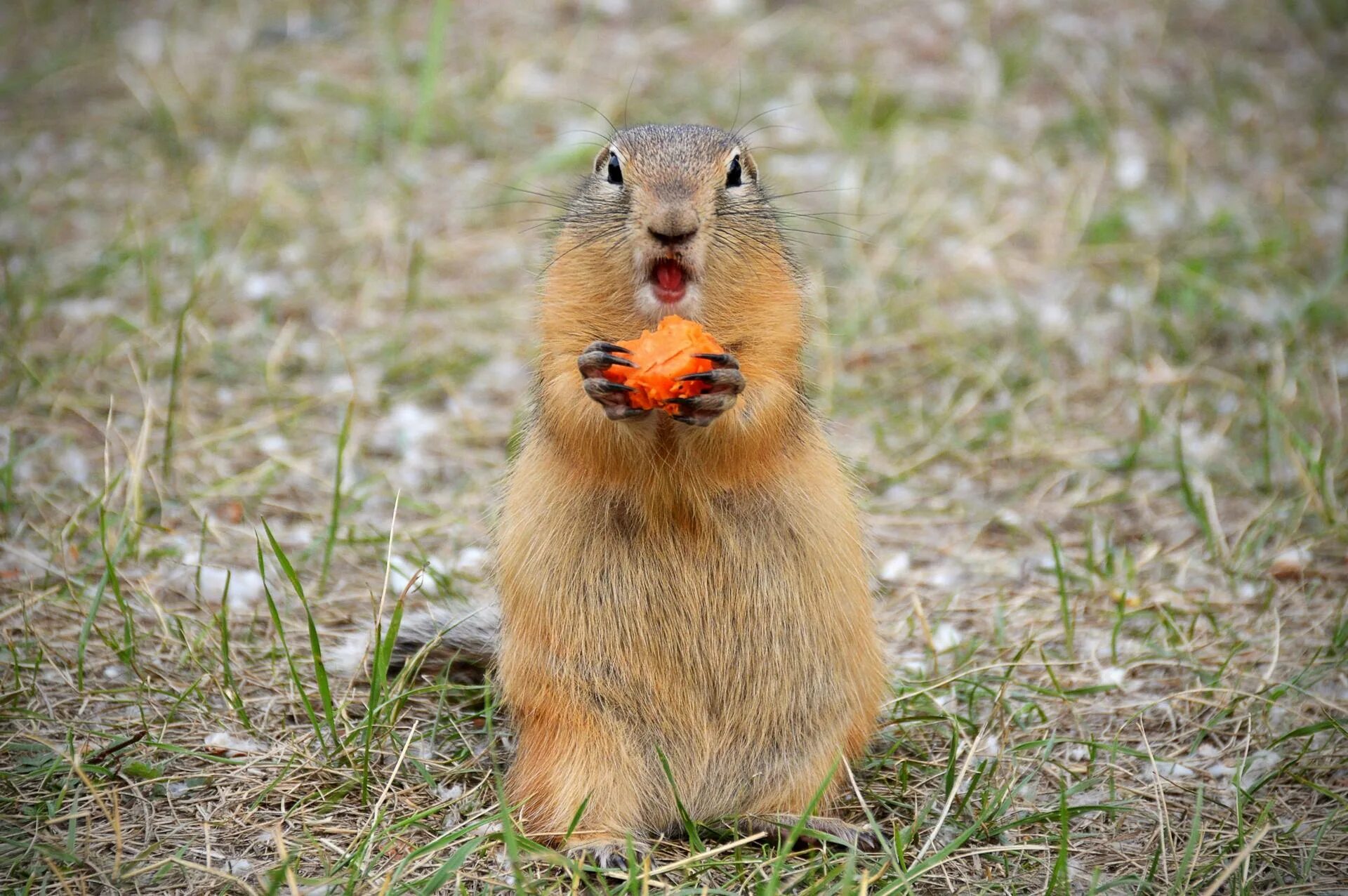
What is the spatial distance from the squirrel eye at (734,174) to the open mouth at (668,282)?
0.41 metres

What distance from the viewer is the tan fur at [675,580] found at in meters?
3.37

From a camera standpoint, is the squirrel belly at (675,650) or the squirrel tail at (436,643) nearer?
the squirrel belly at (675,650)

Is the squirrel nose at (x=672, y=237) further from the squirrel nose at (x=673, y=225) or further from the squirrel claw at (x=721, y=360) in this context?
the squirrel claw at (x=721, y=360)

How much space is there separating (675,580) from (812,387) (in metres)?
1.12

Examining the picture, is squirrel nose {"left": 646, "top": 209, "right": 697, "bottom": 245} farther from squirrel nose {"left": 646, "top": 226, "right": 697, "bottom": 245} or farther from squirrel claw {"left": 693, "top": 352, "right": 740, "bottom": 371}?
squirrel claw {"left": 693, "top": 352, "right": 740, "bottom": 371}

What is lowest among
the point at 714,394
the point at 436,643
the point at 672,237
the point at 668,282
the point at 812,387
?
the point at 436,643

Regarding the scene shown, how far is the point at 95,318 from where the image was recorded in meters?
6.31

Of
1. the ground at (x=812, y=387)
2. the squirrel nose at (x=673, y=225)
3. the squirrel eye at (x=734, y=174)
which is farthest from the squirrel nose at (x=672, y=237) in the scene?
the ground at (x=812, y=387)

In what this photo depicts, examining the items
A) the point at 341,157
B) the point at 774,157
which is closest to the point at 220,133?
the point at 341,157

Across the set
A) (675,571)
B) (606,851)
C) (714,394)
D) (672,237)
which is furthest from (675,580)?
A: (672,237)

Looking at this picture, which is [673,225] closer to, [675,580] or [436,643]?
[675,580]

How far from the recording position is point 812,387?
169 inches

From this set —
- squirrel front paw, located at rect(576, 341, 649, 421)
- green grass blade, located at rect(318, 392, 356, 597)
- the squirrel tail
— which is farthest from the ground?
squirrel front paw, located at rect(576, 341, 649, 421)

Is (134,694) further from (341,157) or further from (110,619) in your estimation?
(341,157)
